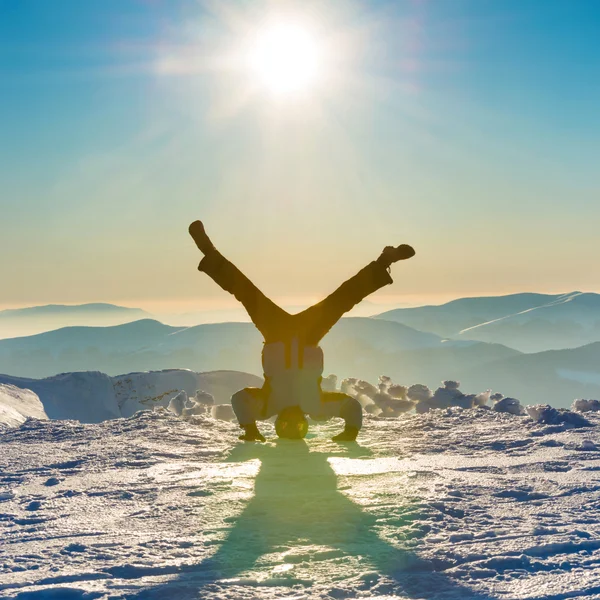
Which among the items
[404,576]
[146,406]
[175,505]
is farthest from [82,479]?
[146,406]

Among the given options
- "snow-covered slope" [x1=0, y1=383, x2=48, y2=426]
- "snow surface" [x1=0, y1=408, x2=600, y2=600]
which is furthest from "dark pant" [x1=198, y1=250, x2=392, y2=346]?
"snow-covered slope" [x1=0, y1=383, x2=48, y2=426]

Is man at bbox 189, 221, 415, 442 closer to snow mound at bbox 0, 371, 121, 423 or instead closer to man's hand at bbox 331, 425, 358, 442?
man's hand at bbox 331, 425, 358, 442

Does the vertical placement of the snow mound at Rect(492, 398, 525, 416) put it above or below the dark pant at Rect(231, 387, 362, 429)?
below

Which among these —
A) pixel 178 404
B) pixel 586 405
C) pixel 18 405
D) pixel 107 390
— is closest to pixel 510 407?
pixel 586 405

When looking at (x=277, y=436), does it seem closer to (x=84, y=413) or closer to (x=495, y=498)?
(x=495, y=498)

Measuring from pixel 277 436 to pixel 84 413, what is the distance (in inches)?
491

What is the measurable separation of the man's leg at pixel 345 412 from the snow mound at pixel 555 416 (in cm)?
305

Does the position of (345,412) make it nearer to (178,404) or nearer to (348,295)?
(348,295)

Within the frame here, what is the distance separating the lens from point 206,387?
28.3m

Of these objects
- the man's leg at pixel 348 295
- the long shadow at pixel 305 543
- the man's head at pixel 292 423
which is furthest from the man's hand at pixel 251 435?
the long shadow at pixel 305 543

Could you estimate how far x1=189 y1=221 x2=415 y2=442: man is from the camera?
959 centimetres

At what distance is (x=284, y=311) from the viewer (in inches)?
400

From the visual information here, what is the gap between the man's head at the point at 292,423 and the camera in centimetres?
959

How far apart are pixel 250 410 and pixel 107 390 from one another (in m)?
14.5
